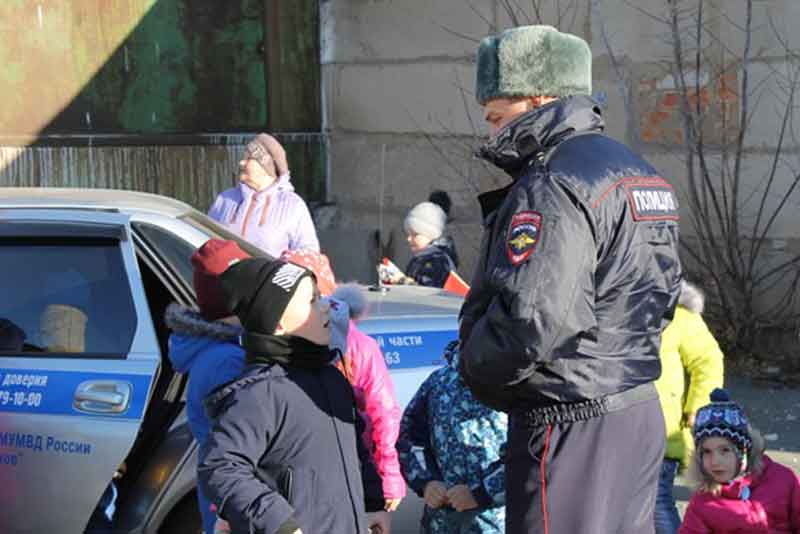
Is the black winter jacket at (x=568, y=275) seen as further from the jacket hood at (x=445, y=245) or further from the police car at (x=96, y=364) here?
the jacket hood at (x=445, y=245)

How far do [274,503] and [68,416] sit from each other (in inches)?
74.0

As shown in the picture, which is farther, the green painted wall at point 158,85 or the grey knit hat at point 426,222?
the green painted wall at point 158,85

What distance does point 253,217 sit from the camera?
7227 millimetres

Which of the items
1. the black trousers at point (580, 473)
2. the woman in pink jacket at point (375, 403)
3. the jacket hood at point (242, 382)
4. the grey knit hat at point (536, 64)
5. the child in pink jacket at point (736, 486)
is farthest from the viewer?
the child in pink jacket at point (736, 486)

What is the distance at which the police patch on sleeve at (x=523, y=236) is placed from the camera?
9.45 ft

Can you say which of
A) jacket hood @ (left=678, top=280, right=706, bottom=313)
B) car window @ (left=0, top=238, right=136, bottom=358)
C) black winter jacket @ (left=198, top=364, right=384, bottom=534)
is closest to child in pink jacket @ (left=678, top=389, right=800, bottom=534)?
jacket hood @ (left=678, top=280, right=706, bottom=313)

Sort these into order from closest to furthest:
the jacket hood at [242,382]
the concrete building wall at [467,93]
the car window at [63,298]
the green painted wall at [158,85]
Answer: the jacket hood at [242,382] → the car window at [63,298] → the concrete building wall at [467,93] → the green painted wall at [158,85]

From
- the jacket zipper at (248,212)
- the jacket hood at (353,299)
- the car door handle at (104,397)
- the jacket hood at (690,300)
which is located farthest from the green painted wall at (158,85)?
the jacket hood at (353,299)

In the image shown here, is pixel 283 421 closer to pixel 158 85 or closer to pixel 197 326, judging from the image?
pixel 197 326

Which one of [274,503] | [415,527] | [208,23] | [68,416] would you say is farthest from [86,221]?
[208,23]

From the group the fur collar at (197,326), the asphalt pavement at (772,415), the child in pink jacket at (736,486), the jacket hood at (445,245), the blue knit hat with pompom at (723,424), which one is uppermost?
the fur collar at (197,326)

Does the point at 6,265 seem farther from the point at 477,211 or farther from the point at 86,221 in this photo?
the point at 477,211

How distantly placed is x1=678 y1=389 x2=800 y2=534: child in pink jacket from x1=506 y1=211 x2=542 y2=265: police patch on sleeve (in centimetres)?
191

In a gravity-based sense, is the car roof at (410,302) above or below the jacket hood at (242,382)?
below
